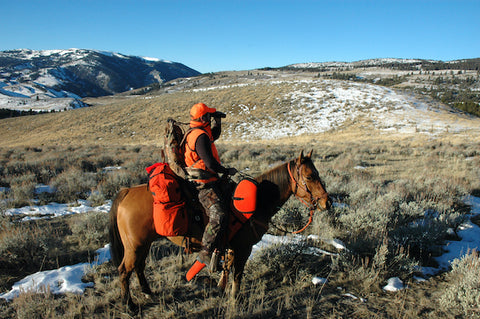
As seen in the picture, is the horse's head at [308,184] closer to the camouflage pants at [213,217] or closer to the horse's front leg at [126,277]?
the camouflage pants at [213,217]

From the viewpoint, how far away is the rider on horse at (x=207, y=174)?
2867 mm

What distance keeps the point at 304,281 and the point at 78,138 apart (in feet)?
123

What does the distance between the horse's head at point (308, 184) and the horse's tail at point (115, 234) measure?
2.30 meters

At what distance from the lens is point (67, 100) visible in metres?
75.1

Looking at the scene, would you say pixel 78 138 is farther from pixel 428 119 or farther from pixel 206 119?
pixel 428 119

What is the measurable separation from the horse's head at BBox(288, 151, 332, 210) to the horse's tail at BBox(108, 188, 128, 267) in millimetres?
2302

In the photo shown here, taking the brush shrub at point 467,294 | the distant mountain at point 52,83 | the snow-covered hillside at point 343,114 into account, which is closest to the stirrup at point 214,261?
the brush shrub at point 467,294

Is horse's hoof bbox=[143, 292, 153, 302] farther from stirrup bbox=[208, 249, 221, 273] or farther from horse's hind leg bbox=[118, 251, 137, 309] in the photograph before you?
stirrup bbox=[208, 249, 221, 273]

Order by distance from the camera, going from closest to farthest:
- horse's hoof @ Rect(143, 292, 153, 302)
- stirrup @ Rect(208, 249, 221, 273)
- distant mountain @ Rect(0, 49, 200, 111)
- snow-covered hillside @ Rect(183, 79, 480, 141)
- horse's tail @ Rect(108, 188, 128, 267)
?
stirrup @ Rect(208, 249, 221, 273), horse's tail @ Rect(108, 188, 128, 267), horse's hoof @ Rect(143, 292, 153, 302), snow-covered hillside @ Rect(183, 79, 480, 141), distant mountain @ Rect(0, 49, 200, 111)

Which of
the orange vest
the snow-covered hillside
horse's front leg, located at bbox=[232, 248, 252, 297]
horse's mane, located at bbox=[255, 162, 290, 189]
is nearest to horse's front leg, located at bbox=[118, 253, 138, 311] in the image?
horse's front leg, located at bbox=[232, 248, 252, 297]

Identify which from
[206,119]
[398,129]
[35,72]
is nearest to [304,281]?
[206,119]

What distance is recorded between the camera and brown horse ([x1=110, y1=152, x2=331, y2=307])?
308 centimetres

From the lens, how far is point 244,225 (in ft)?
10.6

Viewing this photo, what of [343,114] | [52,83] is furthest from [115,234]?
[52,83]
